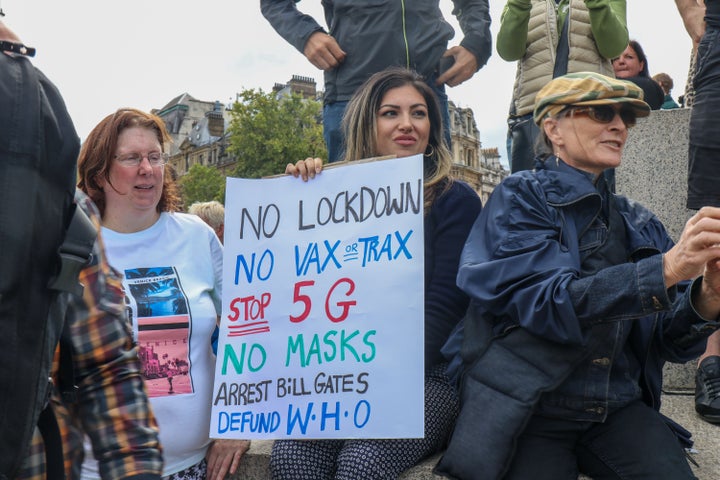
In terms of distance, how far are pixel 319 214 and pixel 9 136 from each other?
6.14 ft

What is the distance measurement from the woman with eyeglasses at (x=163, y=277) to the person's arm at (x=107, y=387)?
1283mm

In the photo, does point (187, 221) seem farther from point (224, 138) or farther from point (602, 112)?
point (224, 138)

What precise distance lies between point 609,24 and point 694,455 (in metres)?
2.28

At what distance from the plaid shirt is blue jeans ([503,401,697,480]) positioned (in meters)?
1.31

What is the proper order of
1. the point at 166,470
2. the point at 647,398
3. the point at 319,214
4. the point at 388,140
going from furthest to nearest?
1. the point at 388,140
2. the point at 319,214
3. the point at 166,470
4. the point at 647,398

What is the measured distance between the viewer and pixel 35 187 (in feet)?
3.93

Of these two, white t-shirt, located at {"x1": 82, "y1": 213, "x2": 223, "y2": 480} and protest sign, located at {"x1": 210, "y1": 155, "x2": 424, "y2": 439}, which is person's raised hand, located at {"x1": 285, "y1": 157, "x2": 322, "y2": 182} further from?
white t-shirt, located at {"x1": 82, "y1": 213, "x2": 223, "y2": 480}

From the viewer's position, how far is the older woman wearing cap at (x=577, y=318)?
2283mm

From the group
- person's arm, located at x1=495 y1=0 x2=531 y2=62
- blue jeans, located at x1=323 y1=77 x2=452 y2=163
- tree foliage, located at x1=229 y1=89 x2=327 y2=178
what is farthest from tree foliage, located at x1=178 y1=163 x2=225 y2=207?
blue jeans, located at x1=323 y1=77 x2=452 y2=163

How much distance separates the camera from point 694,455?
283cm

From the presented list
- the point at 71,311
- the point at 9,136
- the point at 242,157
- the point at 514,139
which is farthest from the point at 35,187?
the point at 242,157

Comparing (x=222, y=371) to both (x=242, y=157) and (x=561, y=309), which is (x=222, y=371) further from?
(x=242, y=157)

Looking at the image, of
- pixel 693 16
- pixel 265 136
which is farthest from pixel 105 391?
pixel 265 136

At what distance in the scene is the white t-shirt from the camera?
113 inches
